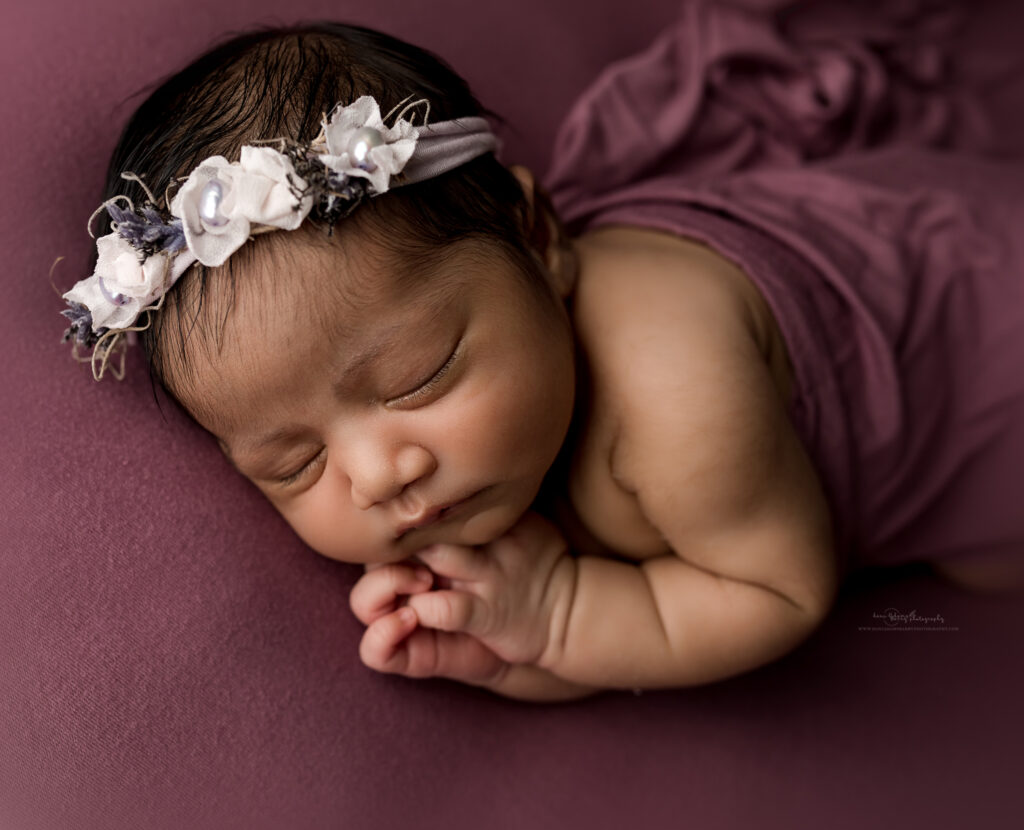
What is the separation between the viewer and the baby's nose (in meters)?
0.91

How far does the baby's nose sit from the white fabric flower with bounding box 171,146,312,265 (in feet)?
0.76

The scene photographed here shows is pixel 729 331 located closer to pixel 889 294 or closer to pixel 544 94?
pixel 889 294

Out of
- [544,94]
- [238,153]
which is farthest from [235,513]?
[544,94]

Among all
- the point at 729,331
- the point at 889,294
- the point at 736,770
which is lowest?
the point at 736,770

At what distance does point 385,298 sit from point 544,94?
835mm

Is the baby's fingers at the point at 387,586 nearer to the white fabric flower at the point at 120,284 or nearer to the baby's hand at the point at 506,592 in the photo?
the baby's hand at the point at 506,592

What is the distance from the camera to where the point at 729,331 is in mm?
1101

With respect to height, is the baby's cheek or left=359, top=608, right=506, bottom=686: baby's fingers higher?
the baby's cheek

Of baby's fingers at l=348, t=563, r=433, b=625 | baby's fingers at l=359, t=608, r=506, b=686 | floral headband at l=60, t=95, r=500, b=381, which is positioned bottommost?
baby's fingers at l=359, t=608, r=506, b=686

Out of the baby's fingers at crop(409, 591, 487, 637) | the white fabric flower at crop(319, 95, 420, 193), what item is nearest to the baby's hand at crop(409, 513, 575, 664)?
the baby's fingers at crop(409, 591, 487, 637)

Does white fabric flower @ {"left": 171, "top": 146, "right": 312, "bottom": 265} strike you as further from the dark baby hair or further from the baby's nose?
the baby's nose

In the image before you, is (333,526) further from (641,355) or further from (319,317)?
(641,355)

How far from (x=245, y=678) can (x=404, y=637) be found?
19 cm

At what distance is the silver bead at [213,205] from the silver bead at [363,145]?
0.12m
